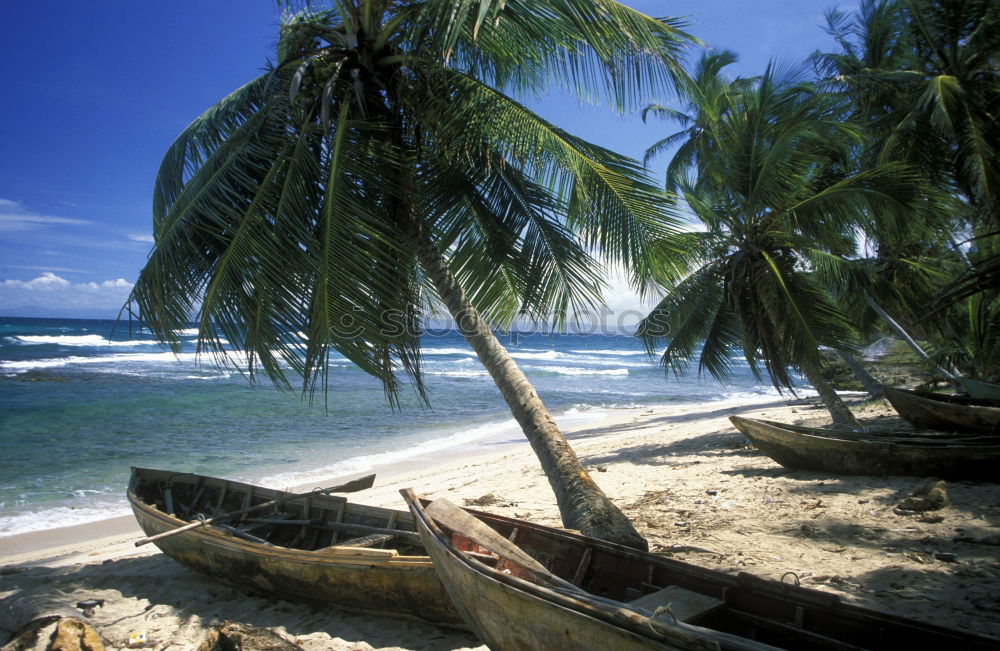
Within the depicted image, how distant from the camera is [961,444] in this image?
5855 mm

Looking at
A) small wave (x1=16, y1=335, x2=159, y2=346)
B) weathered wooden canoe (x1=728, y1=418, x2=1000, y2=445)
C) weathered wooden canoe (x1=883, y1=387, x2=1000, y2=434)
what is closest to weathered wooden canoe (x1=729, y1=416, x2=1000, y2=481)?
weathered wooden canoe (x1=728, y1=418, x2=1000, y2=445)

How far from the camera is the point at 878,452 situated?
6250 millimetres

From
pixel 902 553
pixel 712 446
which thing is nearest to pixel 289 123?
pixel 902 553

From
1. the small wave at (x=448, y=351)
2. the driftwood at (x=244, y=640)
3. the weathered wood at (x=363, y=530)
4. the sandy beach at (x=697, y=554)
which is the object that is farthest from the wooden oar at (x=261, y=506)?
the small wave at (x=448, y=351)

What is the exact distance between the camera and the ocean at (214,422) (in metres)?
10.0

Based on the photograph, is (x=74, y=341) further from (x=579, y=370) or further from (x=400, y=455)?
(x=400, y=455)

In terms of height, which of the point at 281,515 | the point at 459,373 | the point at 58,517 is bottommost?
the point at 58,517

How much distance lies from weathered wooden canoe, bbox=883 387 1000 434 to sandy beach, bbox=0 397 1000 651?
1.71 metres

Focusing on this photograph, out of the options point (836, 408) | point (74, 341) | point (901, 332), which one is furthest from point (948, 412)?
point (74, 341)

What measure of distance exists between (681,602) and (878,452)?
14.7ft

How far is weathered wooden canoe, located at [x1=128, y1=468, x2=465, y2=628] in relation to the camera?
4.17 metres

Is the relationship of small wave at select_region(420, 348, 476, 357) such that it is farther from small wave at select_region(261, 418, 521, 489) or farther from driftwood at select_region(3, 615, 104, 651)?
driftwood at select_region(3, 615, 104, 651)

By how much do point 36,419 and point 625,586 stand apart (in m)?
18.0

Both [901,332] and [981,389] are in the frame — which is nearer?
[981,389]
